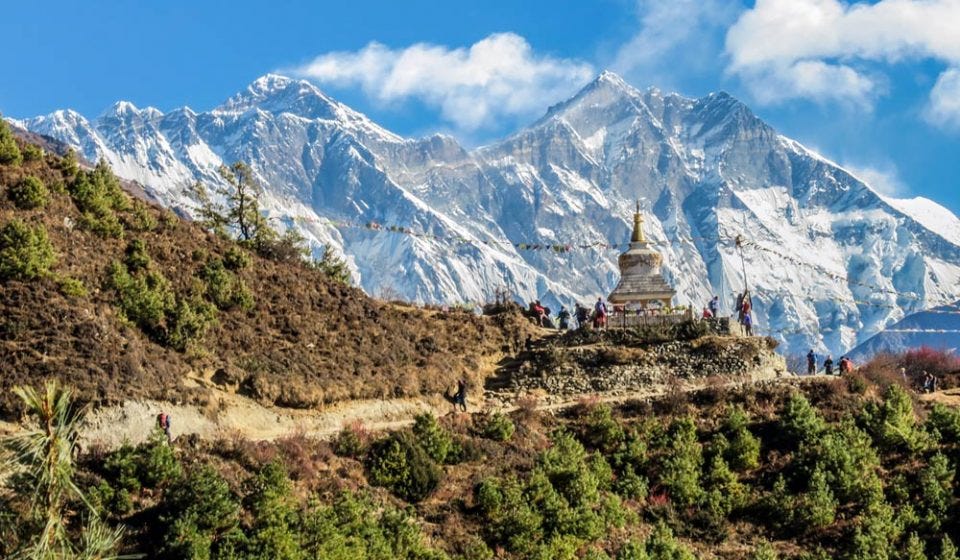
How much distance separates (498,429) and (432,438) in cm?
343

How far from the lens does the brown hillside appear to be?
31.0 m

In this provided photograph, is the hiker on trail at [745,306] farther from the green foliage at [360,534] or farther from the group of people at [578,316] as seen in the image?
the green foliage at [360,534]

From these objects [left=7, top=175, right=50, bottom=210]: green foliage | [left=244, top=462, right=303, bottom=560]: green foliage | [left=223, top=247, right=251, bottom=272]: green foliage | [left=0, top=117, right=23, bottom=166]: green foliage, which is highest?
[left=0, top=117, right=23, bottom=166]: green foliage

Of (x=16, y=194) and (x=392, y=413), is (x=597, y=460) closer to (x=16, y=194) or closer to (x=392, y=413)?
(x=392, y=413)

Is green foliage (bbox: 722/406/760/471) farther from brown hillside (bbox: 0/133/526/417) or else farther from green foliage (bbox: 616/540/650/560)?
brown hillside (bbox: 0/133/526/417)

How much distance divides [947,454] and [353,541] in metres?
22.7

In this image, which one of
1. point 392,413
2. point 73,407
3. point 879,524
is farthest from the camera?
point 392,413

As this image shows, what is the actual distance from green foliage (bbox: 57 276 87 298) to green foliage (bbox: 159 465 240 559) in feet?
36.3

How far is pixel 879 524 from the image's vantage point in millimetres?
30906

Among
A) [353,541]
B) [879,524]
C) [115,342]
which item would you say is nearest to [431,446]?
[353,541]

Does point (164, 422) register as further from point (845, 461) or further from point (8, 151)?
point (845, 461)

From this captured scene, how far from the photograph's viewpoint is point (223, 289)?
40.5 metres

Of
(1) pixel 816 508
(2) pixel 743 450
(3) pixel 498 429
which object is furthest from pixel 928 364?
(3) pixel 498 429

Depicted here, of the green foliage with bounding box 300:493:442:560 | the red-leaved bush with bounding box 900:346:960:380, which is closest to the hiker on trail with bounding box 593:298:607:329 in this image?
the red-leaved bush with bounding box 900:346:960:380
